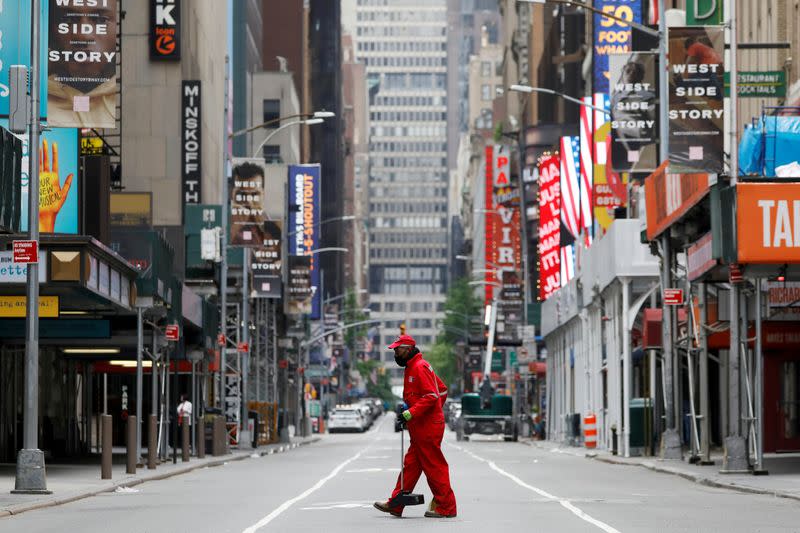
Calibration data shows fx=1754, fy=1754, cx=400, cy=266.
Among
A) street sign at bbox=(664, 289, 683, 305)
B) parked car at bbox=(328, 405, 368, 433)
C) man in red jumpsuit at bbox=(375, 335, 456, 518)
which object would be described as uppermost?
street sign at bbox=(664, 289, 683, 305)

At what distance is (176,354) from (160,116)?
27.2 m

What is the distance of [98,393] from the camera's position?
63.2 meters

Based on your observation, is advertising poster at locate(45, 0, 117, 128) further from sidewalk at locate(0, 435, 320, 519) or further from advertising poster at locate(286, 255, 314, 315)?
advertising poster at locate(286, 255, 314, 315)

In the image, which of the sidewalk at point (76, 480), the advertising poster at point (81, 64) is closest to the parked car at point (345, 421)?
the sidewalk at point (76, 480)

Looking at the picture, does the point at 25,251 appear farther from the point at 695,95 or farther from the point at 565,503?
the point at 695,95

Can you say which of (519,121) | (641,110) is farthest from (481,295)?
(641,110)

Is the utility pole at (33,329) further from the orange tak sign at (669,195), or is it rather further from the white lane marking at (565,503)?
the orange tak sign at (669,195)

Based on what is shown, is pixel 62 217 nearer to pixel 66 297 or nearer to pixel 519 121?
pixel 66 297

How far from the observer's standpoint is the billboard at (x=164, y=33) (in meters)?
67.9

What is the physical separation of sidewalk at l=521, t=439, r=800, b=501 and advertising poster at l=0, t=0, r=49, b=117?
499 inches

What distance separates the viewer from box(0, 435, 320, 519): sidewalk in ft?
79.3

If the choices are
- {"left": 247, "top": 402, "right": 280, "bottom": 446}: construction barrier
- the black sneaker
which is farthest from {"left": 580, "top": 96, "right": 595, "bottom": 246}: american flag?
the black sneaker

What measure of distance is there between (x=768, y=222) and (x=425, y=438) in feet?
41.5

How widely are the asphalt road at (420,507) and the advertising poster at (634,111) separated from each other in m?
10.5
